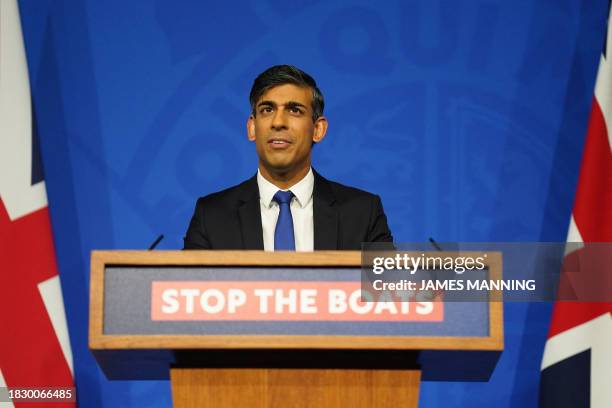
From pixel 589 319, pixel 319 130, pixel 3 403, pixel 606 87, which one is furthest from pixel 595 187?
pixel 3 403

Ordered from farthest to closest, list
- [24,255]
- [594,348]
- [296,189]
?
[594,348], [24,255], [296,189]

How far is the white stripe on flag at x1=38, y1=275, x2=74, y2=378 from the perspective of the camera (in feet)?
7.95

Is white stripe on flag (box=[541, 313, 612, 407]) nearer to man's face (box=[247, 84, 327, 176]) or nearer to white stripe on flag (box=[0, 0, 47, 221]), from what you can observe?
man's face (box=[247, 84, 327, 176])

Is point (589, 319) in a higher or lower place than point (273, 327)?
higher

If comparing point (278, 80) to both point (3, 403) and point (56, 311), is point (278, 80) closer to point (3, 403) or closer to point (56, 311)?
point (56, 311)

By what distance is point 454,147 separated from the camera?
291 centimetres

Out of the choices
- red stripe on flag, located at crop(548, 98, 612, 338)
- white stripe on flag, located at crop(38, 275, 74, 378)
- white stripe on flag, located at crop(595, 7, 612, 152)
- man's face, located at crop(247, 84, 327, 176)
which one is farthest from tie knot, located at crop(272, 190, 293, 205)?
white stripe on flag, located at crop(595, 7, 612, 152)

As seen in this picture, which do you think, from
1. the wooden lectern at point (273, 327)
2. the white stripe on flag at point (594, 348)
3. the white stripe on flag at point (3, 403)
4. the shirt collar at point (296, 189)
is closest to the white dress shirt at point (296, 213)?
the shirt collar at point (296, 189)

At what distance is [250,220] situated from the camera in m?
1.75

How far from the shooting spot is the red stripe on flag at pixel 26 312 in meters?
2.37

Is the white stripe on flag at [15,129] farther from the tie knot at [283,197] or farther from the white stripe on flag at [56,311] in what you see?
the tie knot at [283,197]

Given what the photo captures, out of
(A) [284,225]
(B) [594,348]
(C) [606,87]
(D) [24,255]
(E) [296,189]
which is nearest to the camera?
(A) [284,225]

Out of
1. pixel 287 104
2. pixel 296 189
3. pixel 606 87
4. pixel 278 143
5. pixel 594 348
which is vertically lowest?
pixel 594 348

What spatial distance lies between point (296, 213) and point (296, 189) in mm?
84
